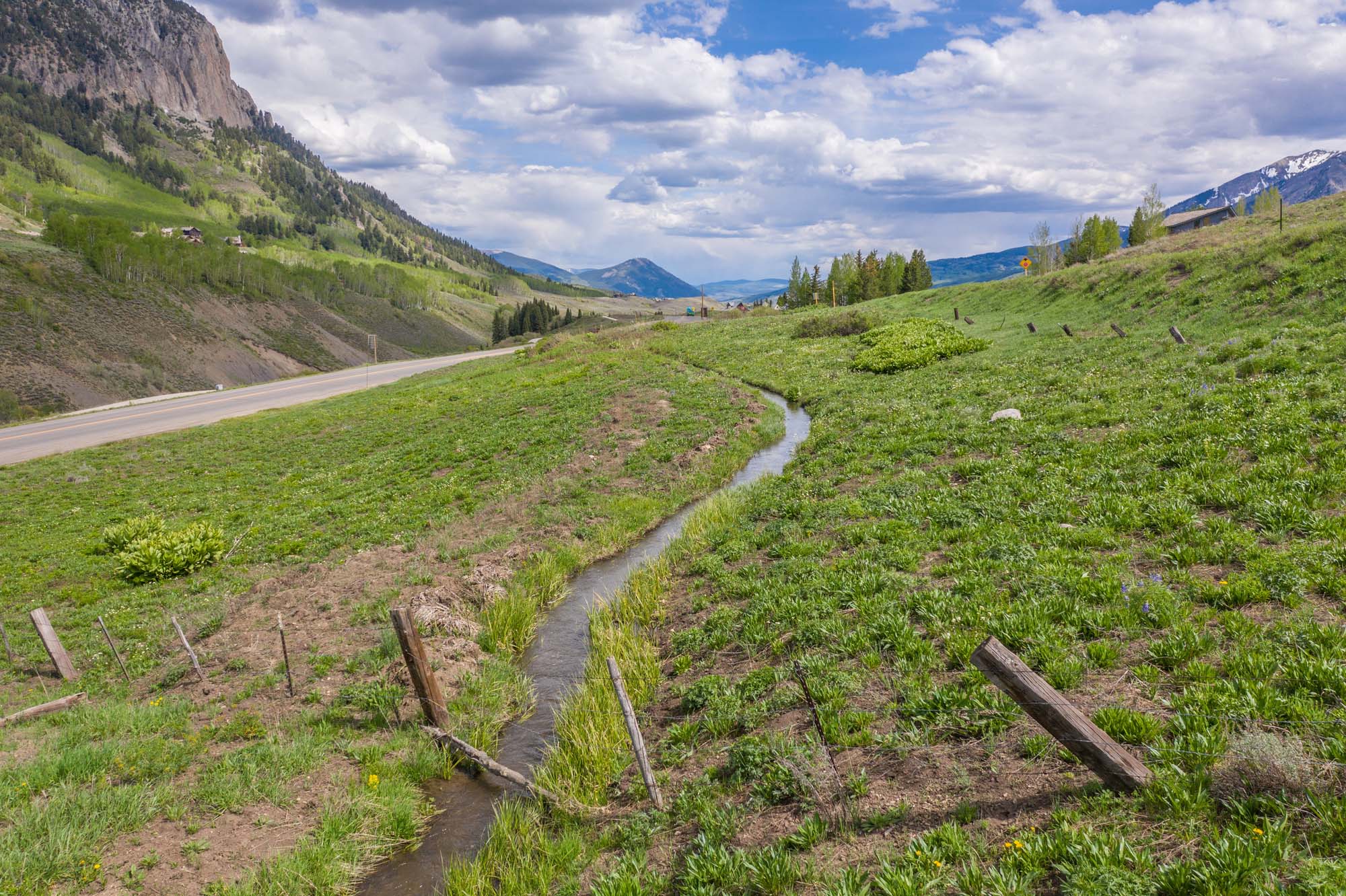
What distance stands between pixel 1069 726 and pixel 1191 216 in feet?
540

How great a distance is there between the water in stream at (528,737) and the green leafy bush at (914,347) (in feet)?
68.0

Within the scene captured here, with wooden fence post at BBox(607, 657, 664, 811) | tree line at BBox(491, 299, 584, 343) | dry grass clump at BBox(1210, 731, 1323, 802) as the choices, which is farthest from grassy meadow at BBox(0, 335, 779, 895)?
tree line at BBox(491, 299, 584, 343)

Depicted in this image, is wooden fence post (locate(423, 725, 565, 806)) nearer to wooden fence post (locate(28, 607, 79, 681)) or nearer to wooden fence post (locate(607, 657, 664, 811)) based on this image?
wooden fence post (locate(607, 657, 664, 811))

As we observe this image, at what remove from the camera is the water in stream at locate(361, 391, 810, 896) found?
8.18 m

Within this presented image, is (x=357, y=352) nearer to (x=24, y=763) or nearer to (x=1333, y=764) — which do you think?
(x=24, y=763)

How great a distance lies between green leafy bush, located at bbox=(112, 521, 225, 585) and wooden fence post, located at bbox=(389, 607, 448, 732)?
1097 centimetres

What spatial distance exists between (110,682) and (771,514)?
14.3m

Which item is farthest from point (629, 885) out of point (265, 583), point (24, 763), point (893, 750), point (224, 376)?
point (224, 376)

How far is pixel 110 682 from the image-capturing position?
12.2 m

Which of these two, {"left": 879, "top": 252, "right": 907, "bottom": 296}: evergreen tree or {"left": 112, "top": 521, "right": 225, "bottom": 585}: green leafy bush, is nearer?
{"left": 112, "top": 521, "right": 225, "bottom": 585}: green leafy bush

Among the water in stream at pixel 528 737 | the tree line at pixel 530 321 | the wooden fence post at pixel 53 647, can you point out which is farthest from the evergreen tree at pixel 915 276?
the wooden fence post at pixel 53 647

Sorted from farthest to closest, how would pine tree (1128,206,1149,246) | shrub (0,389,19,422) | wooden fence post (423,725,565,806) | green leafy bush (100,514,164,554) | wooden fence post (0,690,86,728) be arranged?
pine tree (1128,206,1149,246) < shrub (0,389,19,422) < green leafy bush (100,514,164,554) < wooden fence post (0,690,86,728) < wooden fence post (423,725,565,806)

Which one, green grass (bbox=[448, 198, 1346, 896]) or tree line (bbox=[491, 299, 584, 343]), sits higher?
tree line (bbox=[491, 299, 584, 343])

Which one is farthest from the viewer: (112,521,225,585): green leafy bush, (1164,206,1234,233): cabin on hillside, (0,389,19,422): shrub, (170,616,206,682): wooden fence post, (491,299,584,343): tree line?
(491,299,584,343): tree line
